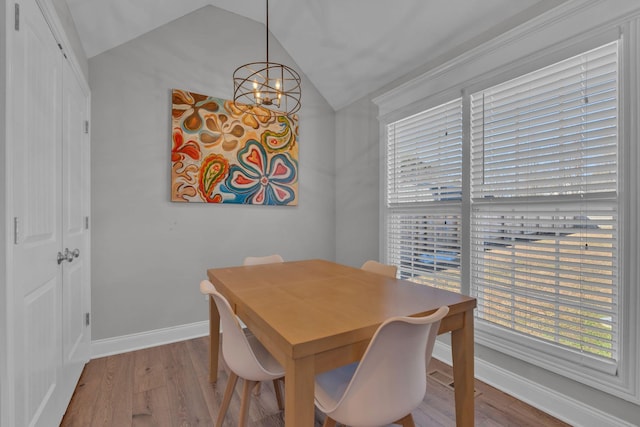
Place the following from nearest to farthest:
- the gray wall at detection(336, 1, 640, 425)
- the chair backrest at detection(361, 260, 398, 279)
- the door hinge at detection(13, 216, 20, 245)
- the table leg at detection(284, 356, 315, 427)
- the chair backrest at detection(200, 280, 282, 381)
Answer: the table leg at detection(284, 356, 315, 427) < the door hinge at detection(13, 216, 20, 245) < the chair backrest at detection(200, 280, 282, 381) < the chair backrest at detection(361, 260, 398, 279) < the gray wall at detection(336, 1, 640, 425)

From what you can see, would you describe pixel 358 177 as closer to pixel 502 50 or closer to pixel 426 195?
pixel 426 195

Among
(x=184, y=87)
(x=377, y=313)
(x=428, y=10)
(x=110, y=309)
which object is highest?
(x=428, y=10)

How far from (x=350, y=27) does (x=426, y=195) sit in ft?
5.28

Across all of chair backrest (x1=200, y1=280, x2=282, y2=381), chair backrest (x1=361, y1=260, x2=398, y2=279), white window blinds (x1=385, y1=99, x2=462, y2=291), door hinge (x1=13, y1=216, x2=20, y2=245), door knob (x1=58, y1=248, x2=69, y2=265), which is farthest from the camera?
white window blinds (x1=385, y1=99, x2=462, y2=291)

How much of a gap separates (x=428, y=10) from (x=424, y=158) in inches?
42.1

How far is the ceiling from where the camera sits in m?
2.04

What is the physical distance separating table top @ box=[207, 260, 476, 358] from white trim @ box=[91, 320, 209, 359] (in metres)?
1.20

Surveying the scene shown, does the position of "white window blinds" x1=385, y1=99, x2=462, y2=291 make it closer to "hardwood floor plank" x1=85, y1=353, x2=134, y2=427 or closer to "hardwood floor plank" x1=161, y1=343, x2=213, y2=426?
"hardwood floor plank" x1=161, y1=343, x2=213, y2=426

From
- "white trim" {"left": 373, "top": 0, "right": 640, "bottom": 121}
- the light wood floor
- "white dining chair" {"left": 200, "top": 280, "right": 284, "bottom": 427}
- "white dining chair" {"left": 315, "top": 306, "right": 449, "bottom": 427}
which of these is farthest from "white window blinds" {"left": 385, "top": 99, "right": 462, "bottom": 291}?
"white dining chair" {"left": 200, "top": 280, "right": 284, "bottom": 427}

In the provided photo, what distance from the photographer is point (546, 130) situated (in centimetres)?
179

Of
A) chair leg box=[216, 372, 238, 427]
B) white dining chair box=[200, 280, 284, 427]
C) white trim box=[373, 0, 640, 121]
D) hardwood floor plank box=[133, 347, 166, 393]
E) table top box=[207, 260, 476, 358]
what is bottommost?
hardwood floor plank box=[133, 347, 166, 393]

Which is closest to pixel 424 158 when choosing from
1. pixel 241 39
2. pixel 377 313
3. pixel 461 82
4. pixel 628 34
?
pixel 461 82

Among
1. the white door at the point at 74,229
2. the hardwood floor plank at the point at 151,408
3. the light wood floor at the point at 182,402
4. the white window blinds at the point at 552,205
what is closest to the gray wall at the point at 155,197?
the white door at the point at 74,229

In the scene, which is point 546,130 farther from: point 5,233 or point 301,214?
point 5,233
